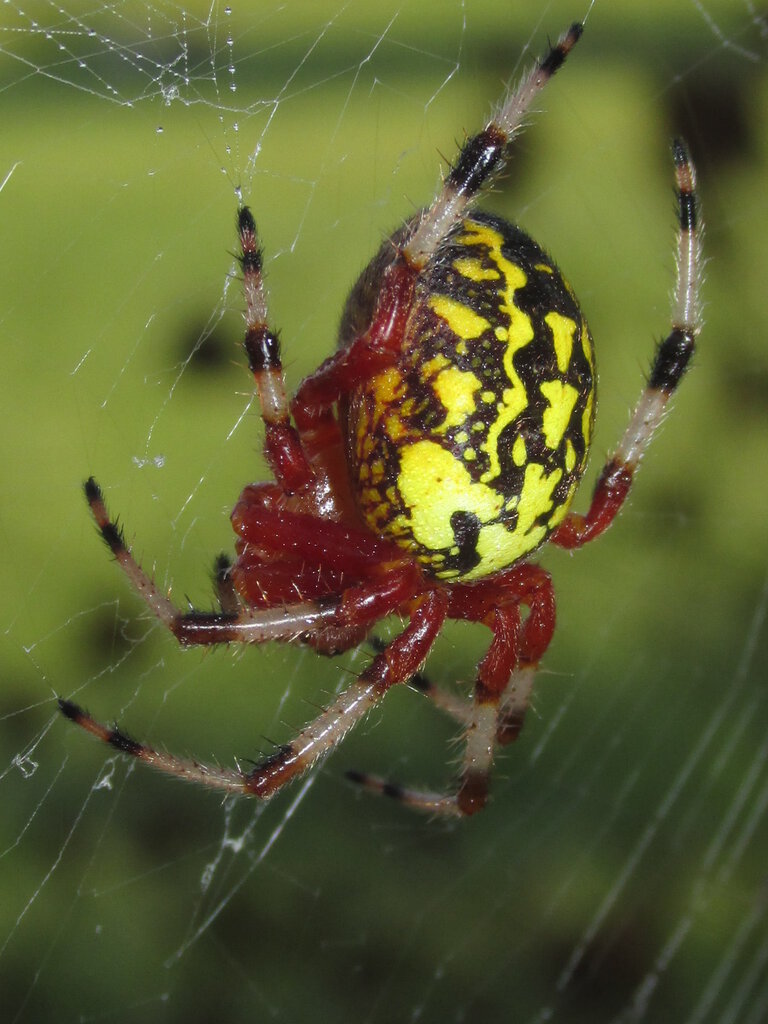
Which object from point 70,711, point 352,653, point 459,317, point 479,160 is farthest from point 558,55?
point 352,653

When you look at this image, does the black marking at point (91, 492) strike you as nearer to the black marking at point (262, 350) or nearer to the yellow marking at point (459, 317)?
Result: the black marking at point (262, 350)

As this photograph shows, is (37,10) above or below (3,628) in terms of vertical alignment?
above

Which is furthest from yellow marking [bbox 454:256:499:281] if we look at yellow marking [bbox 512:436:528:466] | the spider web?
the spider web

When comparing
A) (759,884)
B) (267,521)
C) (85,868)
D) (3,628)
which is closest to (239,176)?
(3,628)

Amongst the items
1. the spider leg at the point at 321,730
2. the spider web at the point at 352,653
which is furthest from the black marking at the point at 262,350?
the spider web at the point at 352,653

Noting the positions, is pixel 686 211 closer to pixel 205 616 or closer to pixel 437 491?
pixel 437 491

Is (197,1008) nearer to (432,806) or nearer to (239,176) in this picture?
(432,806)
